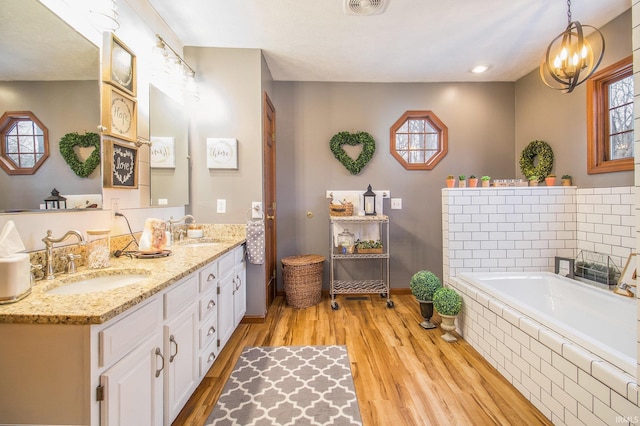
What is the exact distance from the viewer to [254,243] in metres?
2.59

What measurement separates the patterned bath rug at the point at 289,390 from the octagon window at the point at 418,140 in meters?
2.37

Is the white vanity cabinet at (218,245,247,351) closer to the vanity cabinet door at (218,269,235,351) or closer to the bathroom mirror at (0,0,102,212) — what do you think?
the vanity cabinet door at (218,269,235,351)

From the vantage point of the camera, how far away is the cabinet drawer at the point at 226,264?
203cm

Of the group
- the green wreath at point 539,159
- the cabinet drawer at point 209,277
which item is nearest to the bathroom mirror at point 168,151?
the cabinet drawer at point 209,277

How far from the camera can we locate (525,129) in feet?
11.3

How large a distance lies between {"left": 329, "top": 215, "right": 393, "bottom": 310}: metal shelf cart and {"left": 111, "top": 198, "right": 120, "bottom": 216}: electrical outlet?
6.37 ft

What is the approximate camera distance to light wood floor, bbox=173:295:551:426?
1571mm

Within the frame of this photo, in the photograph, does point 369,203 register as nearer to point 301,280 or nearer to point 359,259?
point 359,259

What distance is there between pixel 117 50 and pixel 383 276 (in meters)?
3.22

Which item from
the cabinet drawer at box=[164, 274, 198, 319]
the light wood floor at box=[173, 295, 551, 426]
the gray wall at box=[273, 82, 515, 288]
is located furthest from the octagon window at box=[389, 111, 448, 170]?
the cabinet drawer at box=[164, 274, 198, 319]

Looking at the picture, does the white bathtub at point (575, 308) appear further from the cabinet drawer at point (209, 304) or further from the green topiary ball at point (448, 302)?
the cabinet drawer at point (209, 304)

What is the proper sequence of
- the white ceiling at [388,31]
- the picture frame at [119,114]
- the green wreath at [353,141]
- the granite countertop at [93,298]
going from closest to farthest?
1. the granite countertop at [93,298]
2. the picture frame at [119,114]
3. the white ceiling at [388,31]
4. the green wreath at [353,141]

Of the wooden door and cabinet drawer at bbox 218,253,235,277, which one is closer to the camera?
cabinet drawer at bbox 218,253,235,277

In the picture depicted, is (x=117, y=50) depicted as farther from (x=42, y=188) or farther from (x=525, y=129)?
(x=525, y=129)
